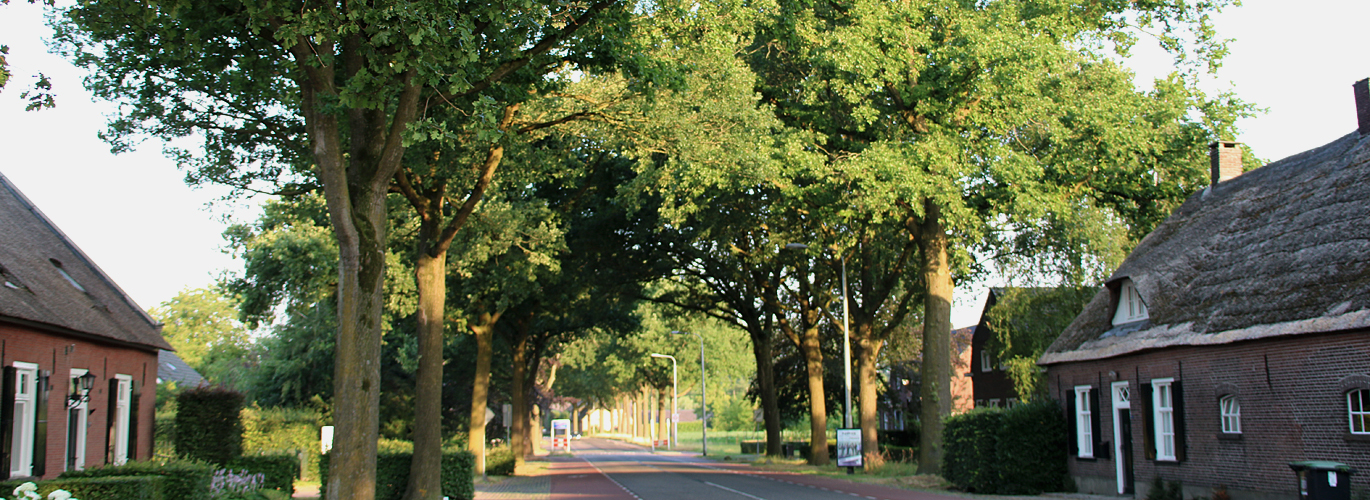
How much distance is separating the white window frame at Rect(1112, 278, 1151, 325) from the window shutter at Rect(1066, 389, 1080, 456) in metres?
2.48

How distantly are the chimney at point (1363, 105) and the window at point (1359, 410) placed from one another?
7078 mm

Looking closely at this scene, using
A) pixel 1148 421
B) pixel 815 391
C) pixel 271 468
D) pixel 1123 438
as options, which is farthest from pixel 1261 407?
pixel 815 391

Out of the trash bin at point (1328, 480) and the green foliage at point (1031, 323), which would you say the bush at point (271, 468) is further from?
the green foliage at point (1031, 323)

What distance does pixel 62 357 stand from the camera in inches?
743

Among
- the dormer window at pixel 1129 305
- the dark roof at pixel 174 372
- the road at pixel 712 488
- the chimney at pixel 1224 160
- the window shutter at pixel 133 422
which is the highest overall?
the chimney at pixel 1224 160

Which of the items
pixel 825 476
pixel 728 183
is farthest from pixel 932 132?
pixel 825 476

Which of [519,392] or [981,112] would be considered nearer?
[981,112]

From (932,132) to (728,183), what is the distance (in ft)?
18.0

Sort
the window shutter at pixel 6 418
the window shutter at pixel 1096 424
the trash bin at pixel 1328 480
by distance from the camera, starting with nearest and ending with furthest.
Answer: the trash bin at pixel 1328 480 → the window shutter at pixel 6 418 → the window shutter at pixel 1096 424

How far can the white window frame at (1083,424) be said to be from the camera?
83.1 feet

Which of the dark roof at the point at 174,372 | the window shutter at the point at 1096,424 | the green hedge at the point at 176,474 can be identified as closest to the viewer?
the green hedge at the point at 176,474

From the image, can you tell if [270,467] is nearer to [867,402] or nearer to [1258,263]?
[867,402]

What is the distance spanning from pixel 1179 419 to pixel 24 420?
21612 millimetres

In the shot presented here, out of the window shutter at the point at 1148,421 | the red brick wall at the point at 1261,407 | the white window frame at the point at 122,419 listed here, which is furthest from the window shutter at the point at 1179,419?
the white window frame at the point at 122,419
